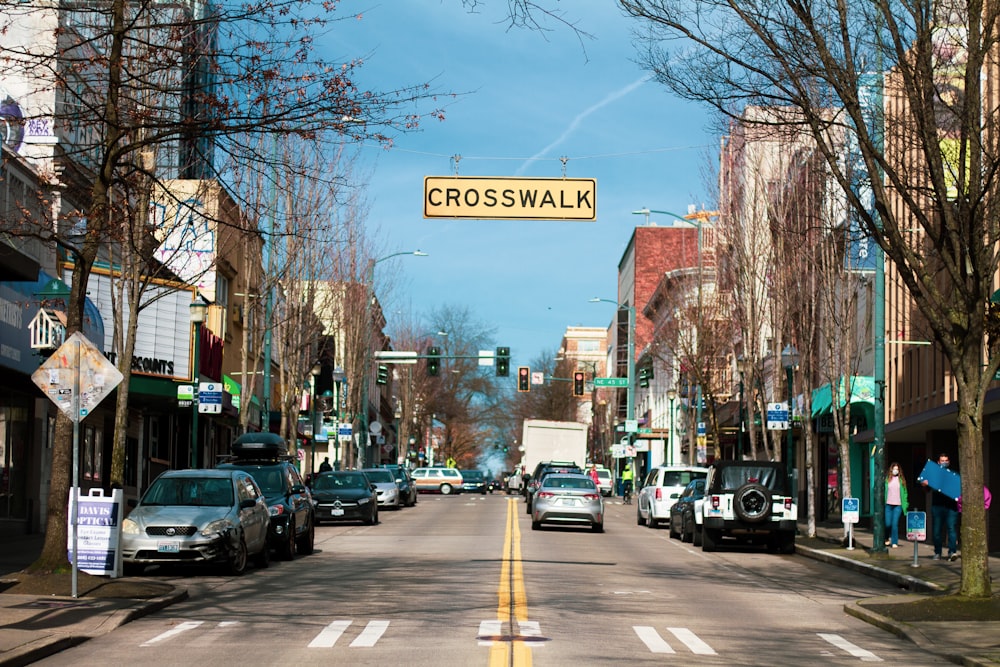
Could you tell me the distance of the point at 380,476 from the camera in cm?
4944

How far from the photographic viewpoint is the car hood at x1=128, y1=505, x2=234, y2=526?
20328 mm

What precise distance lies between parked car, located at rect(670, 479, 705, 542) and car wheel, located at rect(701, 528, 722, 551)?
101 cm

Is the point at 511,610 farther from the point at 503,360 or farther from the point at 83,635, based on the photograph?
the point at 503,360

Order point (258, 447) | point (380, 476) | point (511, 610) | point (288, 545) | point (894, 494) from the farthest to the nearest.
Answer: point (380, 476) < point (258, 447) < point (894, 494) < point (288, 545) < point (511, 610)

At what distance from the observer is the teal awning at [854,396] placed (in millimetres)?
37044

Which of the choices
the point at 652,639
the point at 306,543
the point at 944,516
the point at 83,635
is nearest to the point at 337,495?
the point at 306,543

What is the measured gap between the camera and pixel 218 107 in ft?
49.0

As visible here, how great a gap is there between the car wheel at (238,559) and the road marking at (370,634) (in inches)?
251

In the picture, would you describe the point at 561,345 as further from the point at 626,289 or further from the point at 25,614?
the point at 25,614

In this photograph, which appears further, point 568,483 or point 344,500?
point 344,500

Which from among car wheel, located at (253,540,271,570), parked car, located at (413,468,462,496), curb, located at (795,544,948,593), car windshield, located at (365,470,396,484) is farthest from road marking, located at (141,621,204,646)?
parked car, located at (413,468,462,496)

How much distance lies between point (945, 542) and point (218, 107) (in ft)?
71.0

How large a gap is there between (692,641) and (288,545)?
11896 mm

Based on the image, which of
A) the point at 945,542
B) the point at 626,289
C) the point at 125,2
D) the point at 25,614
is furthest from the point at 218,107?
the point at 626,289
